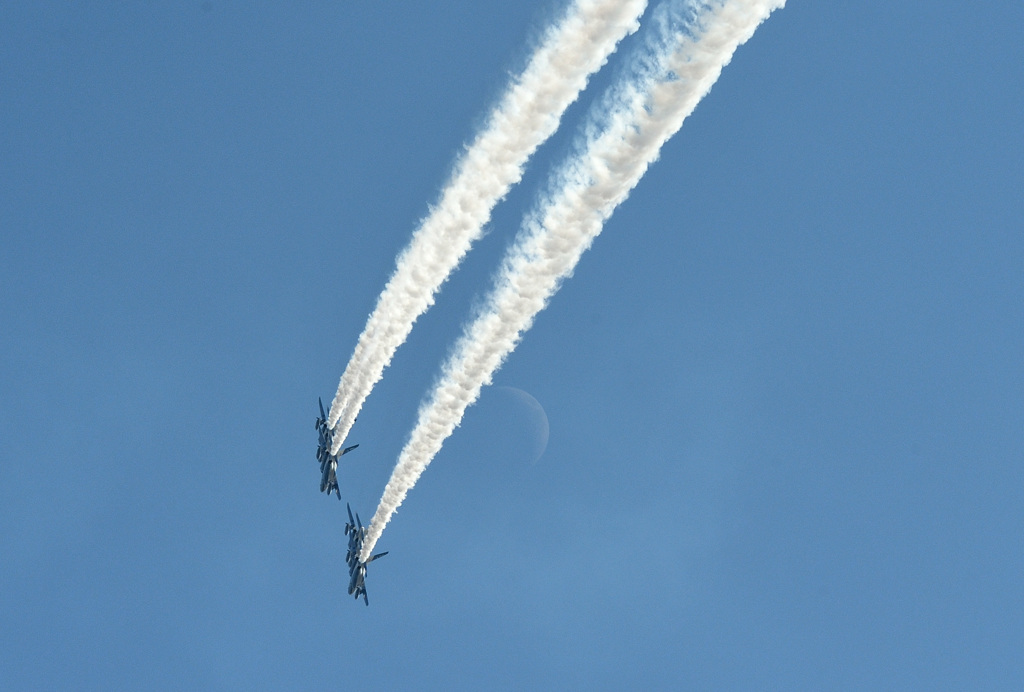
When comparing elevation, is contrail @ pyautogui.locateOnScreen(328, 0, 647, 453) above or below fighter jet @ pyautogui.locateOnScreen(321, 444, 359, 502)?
above

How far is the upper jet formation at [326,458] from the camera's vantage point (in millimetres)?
43438

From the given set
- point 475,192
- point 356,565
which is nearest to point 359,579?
point 356,565

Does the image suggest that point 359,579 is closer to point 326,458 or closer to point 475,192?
point 326,458

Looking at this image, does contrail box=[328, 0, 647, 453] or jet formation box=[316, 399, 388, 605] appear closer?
contrail box=[328, 0, 647, 453]

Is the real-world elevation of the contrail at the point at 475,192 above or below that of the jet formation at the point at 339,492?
above

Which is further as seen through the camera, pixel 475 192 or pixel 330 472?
pixel 330 472

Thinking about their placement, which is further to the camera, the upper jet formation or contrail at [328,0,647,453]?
the upper jet formation

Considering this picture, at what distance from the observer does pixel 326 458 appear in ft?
144

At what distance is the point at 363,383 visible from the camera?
117 feet

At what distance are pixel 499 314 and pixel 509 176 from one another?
465 cm

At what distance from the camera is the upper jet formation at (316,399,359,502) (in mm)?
43438

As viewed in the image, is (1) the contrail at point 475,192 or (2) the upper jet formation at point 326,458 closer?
(1) the contrail at point 475,192

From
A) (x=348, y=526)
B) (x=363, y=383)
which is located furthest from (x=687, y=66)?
(x=348, y=526)

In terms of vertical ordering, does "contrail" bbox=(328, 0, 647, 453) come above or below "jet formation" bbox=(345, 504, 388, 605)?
above
